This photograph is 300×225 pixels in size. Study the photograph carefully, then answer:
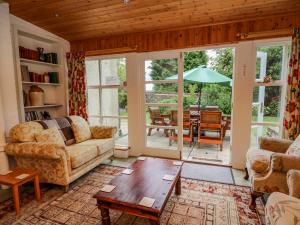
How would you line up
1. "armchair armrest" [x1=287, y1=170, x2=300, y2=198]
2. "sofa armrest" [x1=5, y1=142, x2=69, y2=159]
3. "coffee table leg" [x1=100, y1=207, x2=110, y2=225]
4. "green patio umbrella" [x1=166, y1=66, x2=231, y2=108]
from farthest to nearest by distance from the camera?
"green patio umbrella" [x1=166, y1=66, x2=231, y2=108], "sofa armrest" [x1=5, y1=142, x2=69, y2=159], "coffee table leg" [x1=100, y1=207, x2=110, y2=225], "armchair armrest" [x1=287, y1=170, x2=300, y2=198]

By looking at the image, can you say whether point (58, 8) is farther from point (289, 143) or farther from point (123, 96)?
point (289, 143)

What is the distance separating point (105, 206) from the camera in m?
1.63

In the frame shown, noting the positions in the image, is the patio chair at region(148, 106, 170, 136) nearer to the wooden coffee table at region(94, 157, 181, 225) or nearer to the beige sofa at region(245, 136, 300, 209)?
the wooden coffee table at region(94, 157, 181, 225)

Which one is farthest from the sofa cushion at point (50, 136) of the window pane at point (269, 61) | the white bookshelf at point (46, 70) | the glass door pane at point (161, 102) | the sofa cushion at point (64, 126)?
the window pane at point (269, 61)

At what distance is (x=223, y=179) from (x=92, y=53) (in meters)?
3.33

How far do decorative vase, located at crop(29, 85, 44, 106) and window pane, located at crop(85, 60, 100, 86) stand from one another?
98cm

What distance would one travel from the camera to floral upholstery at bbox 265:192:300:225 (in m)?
1.07

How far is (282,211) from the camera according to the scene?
113cm

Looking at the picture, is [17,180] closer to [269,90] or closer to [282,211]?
[282,211]

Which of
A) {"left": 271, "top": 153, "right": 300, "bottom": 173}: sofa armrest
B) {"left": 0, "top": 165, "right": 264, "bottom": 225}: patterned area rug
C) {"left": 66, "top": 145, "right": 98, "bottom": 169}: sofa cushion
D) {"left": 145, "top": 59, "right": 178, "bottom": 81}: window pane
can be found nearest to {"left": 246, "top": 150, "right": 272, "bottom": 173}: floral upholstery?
{"left": 271, "top": 153, "right": 300, "bottom": 173}: sofa armrest

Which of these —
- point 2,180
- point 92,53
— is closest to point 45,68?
point 92,53

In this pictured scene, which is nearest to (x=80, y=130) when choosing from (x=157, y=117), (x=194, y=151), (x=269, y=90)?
(x=157, y=117)

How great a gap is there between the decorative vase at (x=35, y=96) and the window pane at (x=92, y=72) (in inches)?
38.6

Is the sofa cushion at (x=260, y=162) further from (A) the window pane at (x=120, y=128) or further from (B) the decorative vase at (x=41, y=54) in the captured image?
(B) the decorative vase at (x=41, y=54)
